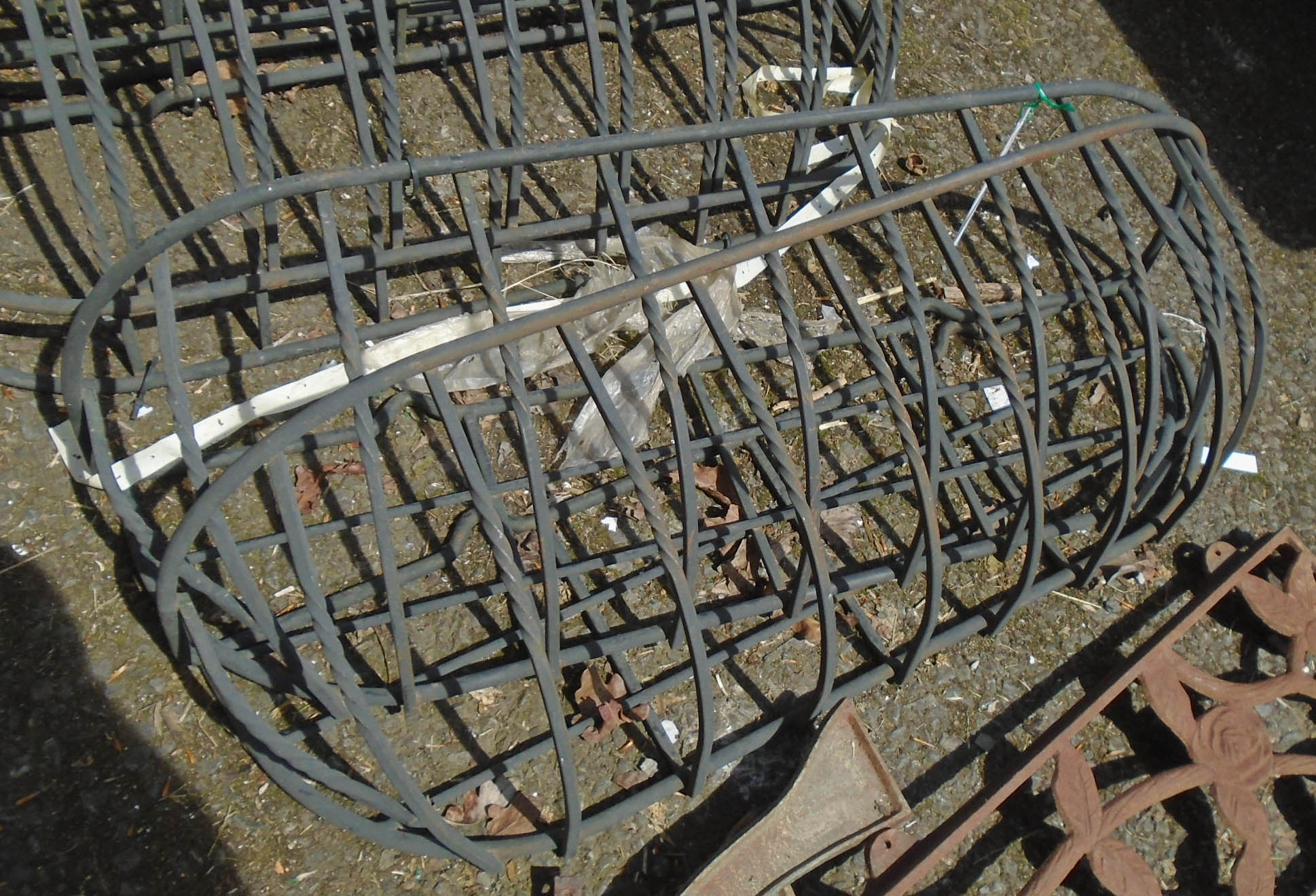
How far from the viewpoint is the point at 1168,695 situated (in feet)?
9.05

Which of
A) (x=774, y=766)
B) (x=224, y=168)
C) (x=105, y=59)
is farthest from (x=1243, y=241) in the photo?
(x=105, y=59)

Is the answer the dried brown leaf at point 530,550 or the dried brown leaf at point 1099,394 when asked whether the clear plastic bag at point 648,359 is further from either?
the dried brown leaf at point 1099,394

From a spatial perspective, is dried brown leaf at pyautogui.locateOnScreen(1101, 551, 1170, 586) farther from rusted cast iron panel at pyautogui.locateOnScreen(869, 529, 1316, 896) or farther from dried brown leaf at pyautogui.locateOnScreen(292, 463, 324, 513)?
dried brown leaf at pyautogui.locateOnScreen(292, 463, 324, 513)

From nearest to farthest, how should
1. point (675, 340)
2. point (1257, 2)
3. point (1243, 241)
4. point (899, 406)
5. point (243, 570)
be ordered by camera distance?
point (243, 570) → point (899, 406) → point (1243, 241) → point (675, 340) → point (1257, 2)

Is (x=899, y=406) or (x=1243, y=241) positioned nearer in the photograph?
(x=899, y=406)

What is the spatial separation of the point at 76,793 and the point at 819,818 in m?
1.71

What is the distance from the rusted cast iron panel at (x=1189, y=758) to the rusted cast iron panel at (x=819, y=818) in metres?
0.13

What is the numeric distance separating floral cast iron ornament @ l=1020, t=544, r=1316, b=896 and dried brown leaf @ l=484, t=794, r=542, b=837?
3.91 feet

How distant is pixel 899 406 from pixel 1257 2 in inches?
165

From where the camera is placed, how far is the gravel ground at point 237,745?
7.18 ft

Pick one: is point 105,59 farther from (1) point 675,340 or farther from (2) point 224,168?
(1) point 675,340

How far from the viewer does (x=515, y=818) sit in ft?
7.83

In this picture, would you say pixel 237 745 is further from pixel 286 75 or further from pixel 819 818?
pixel 286 75

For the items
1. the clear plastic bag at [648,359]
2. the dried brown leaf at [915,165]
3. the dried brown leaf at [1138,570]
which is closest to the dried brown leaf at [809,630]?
the clear plastic bag at [648,359]
